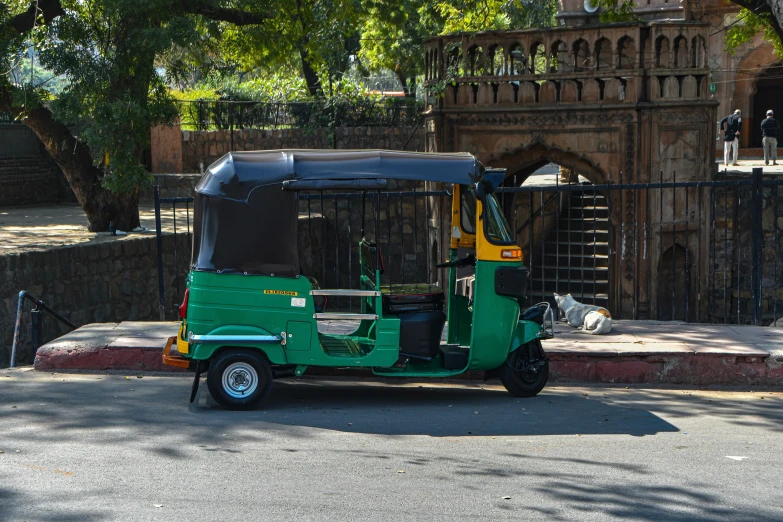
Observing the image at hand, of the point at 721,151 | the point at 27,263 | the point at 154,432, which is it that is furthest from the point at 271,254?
the point at 721,151

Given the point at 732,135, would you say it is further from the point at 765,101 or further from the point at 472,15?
the point at 472,15

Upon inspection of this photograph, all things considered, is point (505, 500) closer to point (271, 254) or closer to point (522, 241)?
point (271, 254)

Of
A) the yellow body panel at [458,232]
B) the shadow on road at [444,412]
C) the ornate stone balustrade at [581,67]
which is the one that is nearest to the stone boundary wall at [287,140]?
the ornate stone balustrade at [581,67]

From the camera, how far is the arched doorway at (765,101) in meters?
28.6

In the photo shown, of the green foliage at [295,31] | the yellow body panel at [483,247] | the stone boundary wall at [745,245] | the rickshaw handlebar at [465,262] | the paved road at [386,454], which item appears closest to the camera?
the paved road at [386,454]

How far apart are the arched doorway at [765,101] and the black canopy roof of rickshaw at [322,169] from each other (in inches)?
911

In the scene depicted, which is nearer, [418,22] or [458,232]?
[458,232]

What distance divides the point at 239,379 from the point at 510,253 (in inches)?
92.6

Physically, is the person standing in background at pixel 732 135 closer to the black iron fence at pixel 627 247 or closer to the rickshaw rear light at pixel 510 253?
the black iron fence at pixel 627 247

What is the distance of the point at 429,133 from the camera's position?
17125 millimetres

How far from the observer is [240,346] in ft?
24.8

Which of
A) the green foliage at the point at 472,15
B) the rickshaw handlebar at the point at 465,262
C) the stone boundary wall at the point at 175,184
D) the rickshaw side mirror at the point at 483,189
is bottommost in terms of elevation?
the rickshaw handlebar at the point at 465,262

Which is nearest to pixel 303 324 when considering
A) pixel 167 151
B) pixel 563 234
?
pixel 563 234

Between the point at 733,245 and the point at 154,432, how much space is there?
44.2 ft
